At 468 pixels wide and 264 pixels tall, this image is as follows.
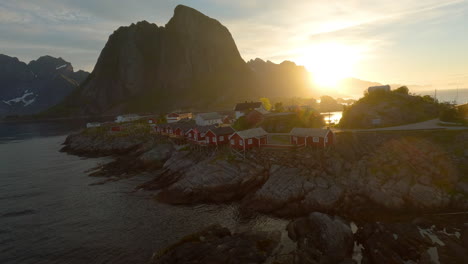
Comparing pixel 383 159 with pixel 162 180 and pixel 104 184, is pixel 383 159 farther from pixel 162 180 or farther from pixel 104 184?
pixel 104 184

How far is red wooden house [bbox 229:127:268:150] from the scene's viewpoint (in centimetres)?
4162

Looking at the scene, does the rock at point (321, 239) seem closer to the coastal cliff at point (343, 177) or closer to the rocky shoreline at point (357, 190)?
the rocky shoreline at point (357, 190)

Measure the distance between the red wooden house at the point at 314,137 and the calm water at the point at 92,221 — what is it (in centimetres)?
1539

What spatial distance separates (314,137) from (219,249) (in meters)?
24.3

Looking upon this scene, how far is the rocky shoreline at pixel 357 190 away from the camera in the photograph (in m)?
21.8

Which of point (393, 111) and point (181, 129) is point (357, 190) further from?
point (181, 129)

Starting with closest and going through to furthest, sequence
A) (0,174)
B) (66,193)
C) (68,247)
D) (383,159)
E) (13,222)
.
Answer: (68,247) < (13,222) < (383,159) < (66,193) < (0,174)

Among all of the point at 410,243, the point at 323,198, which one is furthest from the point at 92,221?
the point at 410,243

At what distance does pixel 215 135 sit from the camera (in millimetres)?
46875

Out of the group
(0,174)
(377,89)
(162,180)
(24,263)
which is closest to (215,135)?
(162,180)

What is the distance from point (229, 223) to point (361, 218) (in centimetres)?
1481

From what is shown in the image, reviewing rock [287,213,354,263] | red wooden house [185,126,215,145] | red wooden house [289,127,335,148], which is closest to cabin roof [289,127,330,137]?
red wooden house [289,127,335,148]

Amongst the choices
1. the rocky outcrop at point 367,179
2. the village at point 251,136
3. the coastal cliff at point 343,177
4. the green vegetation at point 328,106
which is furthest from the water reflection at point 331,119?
the green vegetation at point 328,106

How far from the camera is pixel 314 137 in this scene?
39.0 m
